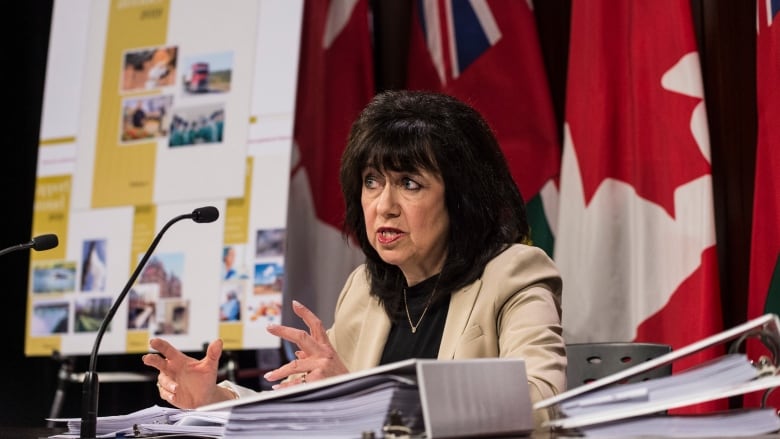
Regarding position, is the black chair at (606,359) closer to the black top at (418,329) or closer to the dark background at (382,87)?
the black top at (418,329)

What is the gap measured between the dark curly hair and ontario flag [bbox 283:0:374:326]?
1.53 meters

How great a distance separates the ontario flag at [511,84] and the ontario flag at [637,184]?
0.48 ft

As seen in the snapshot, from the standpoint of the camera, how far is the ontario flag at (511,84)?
3.36 metres

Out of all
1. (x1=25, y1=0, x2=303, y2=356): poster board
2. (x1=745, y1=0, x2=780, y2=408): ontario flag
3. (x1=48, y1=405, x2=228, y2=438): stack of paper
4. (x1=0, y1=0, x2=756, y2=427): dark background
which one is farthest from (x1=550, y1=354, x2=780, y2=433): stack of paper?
(x1=25, y1=0, x2=303, y2=356): poster board

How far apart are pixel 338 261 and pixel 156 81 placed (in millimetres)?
1039

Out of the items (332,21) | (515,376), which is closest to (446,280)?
(515,376)

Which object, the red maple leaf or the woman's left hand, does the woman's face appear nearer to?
the woman's left hand

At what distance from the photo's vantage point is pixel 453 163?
6.68 feet

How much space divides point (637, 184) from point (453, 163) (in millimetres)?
1240

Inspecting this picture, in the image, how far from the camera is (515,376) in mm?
1132

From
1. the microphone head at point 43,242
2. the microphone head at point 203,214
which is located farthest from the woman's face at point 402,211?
the microphone head at point 43,242

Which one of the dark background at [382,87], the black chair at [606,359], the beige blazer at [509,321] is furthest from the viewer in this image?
the dark background at [382,87]

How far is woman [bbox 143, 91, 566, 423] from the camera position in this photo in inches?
74.5

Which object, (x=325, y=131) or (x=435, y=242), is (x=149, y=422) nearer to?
(x=435, y=242)
